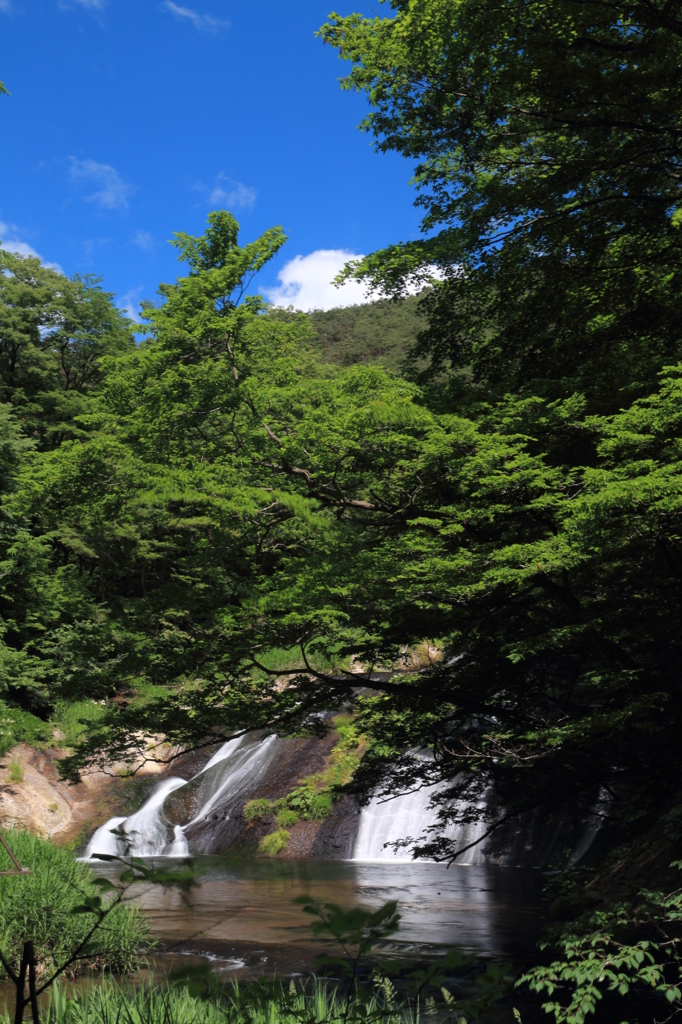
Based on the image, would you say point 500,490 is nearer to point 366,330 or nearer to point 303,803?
point 303,803

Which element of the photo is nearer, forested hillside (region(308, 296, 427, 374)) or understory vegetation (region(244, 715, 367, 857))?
understory vegetation (region(244, 715, 367, 857))

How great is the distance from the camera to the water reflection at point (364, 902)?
8664mm

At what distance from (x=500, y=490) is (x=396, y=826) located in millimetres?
10529

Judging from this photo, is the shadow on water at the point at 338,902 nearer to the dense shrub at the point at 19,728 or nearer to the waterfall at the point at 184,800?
the waterfall at the point at 184,800

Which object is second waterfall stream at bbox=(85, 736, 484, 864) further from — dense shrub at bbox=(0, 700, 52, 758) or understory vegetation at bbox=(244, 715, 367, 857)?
dense shrub at bbox=(0, 700, 52, 758)

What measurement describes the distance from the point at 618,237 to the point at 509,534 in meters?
3.69

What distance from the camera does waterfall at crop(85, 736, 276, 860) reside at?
17.0 m

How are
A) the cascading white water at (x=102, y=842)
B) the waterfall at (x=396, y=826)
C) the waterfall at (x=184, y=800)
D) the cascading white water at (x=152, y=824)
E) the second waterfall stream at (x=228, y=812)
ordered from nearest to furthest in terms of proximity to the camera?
the waterfall at (x=396, y=826)
the second waterfall stream at (x=228, y=812)
the cascading white water at (x=102, y=842)
the cascading white water at (x=152, y=824)
the waterfall at (x=184, y=800)

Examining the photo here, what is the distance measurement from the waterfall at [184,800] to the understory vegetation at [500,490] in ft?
26.8

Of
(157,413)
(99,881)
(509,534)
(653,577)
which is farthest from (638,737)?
(157,413)

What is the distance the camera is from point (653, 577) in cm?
695

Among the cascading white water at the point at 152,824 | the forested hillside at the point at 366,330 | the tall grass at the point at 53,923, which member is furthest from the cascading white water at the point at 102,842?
the forested hillside at the point at 366,330

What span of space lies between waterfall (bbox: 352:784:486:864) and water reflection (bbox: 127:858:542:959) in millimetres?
668

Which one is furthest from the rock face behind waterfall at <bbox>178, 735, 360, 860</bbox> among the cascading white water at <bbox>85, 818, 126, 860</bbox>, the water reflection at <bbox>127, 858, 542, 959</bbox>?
the cascading white water at <bbox>85, 818, 126, 860</bbox>
